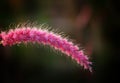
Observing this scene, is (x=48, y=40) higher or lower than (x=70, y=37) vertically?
lower

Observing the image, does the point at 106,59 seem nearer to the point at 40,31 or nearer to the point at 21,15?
the point at 21,15

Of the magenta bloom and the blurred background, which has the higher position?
the blurred background

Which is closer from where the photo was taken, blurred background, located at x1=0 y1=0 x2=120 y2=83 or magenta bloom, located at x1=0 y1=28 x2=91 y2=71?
magenta bloom, located at x1=0 y1=28 x2=91 y2=71

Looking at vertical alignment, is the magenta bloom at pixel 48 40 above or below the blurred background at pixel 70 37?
below

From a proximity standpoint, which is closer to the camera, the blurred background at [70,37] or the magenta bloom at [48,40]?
the magenta bloom at [48,40]

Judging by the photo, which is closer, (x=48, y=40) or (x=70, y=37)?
(x=48, y=40)
